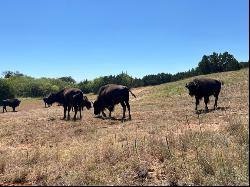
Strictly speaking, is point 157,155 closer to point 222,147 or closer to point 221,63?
point 222,147

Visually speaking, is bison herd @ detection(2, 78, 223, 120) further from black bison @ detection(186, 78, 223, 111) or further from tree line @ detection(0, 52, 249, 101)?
tree line @ detection(0, 52, 249, 101)

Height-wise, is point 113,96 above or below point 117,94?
below

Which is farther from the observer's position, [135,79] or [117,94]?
[135,79]

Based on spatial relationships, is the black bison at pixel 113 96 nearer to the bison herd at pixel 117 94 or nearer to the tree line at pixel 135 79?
the bison herd at pixel 117 94

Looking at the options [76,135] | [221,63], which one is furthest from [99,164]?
[221,63]

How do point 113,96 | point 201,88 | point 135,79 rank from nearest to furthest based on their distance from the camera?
point 113,96, point 201,88, point 135,79

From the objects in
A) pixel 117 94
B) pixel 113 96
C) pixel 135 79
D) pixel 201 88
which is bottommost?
pixel 113 96

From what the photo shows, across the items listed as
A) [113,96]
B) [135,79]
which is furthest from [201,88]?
[135,79]

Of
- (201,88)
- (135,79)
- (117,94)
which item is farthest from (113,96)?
(135,79)

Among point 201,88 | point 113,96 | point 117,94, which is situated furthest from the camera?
point 201,88

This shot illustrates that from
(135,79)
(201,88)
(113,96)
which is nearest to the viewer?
(113,96)

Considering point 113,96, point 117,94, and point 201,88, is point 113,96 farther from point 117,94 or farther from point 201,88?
point 201,88

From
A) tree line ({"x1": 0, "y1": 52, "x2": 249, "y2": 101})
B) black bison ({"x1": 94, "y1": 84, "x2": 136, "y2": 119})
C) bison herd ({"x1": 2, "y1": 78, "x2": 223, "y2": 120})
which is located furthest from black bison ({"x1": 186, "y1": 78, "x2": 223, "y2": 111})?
tree line ({"x1": 0, "y1": 52, "x2": 249, "y2": 101})

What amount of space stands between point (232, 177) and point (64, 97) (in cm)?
2111
